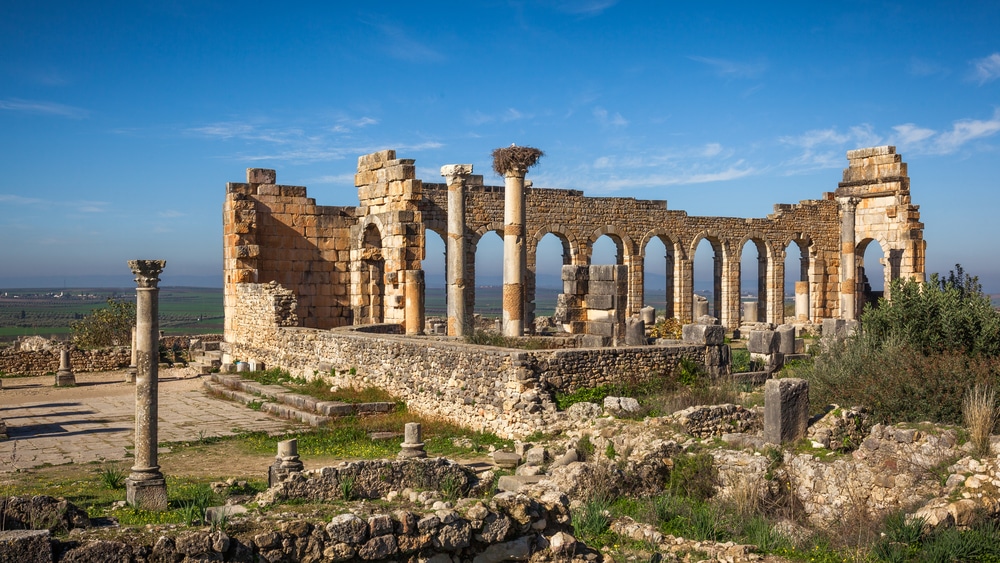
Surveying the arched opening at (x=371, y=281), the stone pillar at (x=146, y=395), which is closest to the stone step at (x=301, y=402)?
the arched opening at (x=371, y=281)

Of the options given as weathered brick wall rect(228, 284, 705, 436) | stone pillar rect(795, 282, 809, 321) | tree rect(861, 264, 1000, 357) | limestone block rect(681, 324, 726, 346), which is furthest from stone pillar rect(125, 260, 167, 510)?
stone pillar rect(795, 282, 809, 321)

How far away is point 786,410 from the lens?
11047mm

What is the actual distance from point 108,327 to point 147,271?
2029 centimetres

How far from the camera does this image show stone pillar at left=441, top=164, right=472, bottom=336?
67.7ft

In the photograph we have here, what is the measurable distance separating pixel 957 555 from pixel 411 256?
48.4ft

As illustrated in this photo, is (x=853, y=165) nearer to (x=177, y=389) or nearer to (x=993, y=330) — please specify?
(x=993, y=330)

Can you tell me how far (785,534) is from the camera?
8.36 meters

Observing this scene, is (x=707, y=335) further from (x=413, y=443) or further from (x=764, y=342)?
(x=413, y=443)

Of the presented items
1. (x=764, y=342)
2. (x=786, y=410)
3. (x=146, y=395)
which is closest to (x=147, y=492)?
(x=146, y=395)

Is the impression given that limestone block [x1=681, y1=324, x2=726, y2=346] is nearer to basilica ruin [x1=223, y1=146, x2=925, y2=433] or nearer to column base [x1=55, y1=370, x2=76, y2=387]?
basilica ruin [x1=223, y1=146, x2=925, y2=433]

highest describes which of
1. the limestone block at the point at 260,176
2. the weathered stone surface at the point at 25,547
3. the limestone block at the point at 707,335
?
the limestone block at the point at 260,176

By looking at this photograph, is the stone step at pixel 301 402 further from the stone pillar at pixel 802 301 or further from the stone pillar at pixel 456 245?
the stone pillar at pixel 802 301

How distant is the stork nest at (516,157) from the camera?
62.0 ft

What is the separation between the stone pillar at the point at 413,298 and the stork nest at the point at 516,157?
133 inches
